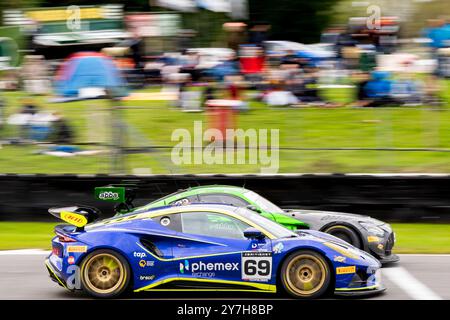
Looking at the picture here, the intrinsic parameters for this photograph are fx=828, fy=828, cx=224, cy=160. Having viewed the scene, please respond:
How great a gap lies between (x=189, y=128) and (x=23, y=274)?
511cm

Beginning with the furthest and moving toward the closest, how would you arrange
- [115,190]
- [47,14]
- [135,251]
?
[47,14]
[115,190]
[135,251]

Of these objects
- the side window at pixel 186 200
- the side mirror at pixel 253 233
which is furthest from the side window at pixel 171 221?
the side window at pixel 186 200

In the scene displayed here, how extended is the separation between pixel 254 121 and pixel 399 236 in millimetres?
3188

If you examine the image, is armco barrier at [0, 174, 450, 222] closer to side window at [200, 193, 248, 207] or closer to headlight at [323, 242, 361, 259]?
side window at [200, 193, 248, 207]

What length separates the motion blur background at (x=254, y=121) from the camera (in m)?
13.4

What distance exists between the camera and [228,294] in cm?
836

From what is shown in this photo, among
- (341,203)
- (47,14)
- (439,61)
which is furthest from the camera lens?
(47,14)

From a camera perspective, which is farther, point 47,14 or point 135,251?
point 47,14

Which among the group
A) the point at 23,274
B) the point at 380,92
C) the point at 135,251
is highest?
the point at 380,92

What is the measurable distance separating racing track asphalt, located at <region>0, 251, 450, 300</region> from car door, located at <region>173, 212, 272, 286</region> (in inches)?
11.7

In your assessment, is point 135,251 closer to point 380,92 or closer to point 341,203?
point 341,203

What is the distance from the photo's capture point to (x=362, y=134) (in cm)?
1411

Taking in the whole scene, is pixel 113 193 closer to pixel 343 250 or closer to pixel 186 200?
pixel 186 200
